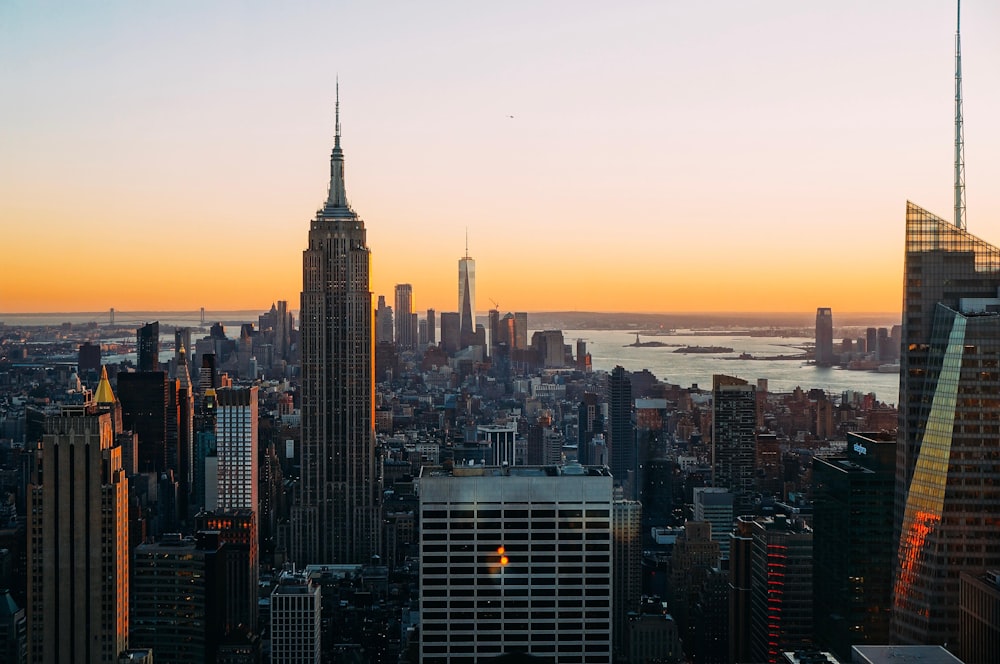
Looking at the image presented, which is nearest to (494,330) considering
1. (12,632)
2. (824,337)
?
(824,337)

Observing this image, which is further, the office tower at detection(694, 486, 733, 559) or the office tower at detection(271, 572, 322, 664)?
the office tower at detection(694, 486, 733, 559)

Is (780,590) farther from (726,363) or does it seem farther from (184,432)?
(184,432)

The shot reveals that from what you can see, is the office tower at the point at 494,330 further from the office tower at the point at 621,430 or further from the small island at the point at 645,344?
the small island at the point at 645,344

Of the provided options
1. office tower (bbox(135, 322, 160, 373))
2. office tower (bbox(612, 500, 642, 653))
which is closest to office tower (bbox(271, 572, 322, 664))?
office tower (bbox(135, 322, 160, 373))

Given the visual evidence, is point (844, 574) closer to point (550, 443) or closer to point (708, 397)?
point (708, 397)

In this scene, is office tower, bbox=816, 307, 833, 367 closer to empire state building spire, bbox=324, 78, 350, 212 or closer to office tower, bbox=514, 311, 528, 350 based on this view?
office tower, bbox=514, 311, 528, 350

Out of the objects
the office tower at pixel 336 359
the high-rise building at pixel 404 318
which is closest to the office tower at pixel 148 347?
the high-rise building at pixel 404 318
